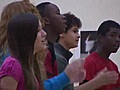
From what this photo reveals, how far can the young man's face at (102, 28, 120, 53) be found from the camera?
73.5 inches

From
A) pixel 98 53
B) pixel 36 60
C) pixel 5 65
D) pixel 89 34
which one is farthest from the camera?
pixel 89 34

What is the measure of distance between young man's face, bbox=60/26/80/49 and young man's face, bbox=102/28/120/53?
18cm

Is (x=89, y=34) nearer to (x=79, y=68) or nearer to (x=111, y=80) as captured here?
(x=111, y=80)

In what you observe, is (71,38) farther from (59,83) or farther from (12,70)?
(12,70)

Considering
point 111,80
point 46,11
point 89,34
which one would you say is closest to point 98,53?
point 111,80

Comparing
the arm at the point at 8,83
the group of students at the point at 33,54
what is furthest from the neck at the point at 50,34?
the arm at the point at 8,83

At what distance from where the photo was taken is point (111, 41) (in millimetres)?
1874

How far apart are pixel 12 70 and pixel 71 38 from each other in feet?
2.90

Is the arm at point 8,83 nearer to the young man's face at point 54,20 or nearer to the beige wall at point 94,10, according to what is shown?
the young man's face at point 54,20

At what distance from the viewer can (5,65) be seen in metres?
0.95

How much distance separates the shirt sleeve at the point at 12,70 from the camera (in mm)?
939

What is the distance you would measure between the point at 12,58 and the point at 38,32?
5.2 inches

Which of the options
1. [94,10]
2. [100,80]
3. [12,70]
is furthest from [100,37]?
[94,10]

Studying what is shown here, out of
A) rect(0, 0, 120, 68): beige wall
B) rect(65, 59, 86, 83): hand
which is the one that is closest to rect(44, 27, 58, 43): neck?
rect(65, 59, 86, 83): hand
